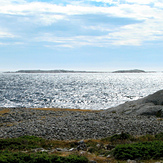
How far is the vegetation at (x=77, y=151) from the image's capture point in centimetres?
1085

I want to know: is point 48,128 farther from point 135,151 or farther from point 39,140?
point 135,151

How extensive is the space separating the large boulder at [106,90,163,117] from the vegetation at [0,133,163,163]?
14.0 metres

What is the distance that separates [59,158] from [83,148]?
4.10 m

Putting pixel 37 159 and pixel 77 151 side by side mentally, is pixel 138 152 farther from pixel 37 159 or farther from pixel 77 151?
pixel 37 159

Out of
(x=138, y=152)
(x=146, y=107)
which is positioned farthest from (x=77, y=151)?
(x=146, y=107)

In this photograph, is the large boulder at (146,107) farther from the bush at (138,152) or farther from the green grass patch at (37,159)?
the green grass patch at (37,159)

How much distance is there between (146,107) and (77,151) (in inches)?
845

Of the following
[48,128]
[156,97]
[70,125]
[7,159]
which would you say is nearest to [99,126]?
[70,125]

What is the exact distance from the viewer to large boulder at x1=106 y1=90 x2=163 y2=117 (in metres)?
31.6

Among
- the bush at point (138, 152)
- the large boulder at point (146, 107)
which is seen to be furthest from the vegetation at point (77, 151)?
the large boulder at point (146, 107)

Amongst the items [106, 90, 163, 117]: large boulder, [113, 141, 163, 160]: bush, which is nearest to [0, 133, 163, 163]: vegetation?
[113, 141, 163, 160]: bush

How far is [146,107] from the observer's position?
33.2 meters

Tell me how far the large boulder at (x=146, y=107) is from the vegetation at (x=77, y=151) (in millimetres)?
14045

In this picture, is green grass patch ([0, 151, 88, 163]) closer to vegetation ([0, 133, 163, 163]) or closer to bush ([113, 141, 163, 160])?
vegetation ([0, 133, 163, 163])
